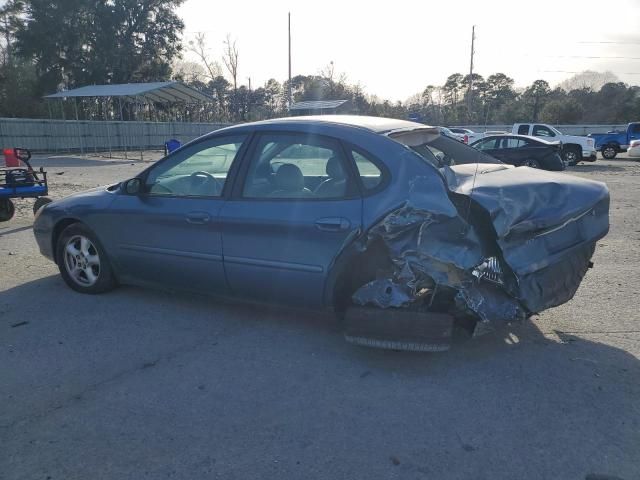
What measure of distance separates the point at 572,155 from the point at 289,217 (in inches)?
875

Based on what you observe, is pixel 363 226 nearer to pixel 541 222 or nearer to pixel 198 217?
pixel 541 222

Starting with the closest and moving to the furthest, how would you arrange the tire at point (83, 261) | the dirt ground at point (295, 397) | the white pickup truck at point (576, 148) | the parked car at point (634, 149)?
the dirt ground at point (295, 397)
the tire at point (83, 261)
the white pickup truck at point (576, 148)
the parked car at point (634, 149)

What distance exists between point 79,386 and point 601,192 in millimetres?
3943

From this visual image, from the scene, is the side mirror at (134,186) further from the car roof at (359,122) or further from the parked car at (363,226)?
the car roof at (359,122)

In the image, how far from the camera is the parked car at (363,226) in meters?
3.47

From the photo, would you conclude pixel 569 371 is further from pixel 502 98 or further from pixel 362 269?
pixel 502 98

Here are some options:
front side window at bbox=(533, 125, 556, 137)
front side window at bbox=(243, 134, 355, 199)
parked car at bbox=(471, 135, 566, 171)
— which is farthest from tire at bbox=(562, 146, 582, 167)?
front side window at bbox=(243, 134, 355, 199)

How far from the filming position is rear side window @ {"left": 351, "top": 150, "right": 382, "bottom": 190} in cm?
367

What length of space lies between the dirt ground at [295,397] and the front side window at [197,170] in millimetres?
1085

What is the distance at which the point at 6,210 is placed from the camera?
28.8ft

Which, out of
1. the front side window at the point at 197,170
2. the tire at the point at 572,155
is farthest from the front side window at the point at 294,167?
the tire at the point at 572,155

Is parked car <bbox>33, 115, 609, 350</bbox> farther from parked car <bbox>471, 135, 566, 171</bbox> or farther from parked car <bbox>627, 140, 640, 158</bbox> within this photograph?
parked car <bbox>627, 140, 640, 158</bbox>

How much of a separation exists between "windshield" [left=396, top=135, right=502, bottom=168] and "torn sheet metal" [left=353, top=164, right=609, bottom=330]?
0.54 metres

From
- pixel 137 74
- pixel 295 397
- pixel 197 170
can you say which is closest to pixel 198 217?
pixel 197 170
